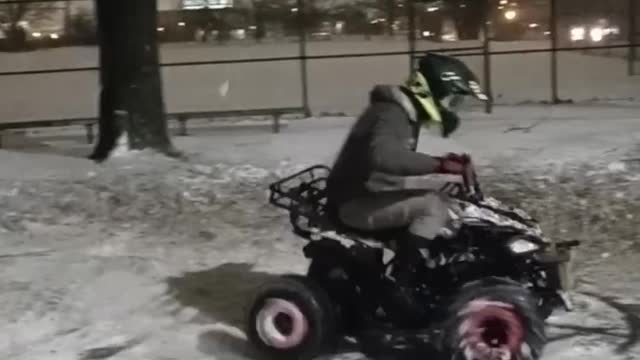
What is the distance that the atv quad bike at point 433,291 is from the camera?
5598 millimetres

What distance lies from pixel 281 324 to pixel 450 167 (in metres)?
1.21

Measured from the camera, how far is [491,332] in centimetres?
563

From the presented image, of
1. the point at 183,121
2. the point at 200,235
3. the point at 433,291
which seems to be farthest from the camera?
the point at 183,121

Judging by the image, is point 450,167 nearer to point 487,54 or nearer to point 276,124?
point 276,124

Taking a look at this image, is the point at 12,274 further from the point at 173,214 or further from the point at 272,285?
the point at 272,285

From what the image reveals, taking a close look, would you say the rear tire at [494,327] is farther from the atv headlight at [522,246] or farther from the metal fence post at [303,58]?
the metal fence post at [303,58]

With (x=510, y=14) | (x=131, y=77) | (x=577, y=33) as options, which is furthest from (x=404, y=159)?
(x=577, y=33)

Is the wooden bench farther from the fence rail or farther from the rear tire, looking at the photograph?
the rear tire

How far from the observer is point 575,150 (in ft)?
37.7

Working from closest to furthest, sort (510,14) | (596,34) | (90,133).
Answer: (90,133) → (510,14) → (596,34)

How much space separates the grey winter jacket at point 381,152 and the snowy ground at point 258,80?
38.5 ft

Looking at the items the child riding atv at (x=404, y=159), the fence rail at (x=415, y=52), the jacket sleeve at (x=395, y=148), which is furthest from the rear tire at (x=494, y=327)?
the fence rail at (x=415, y=52)

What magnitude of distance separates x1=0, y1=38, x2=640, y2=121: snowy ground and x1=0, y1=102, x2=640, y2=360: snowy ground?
14.1ft

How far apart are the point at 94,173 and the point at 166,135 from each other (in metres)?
1.30
